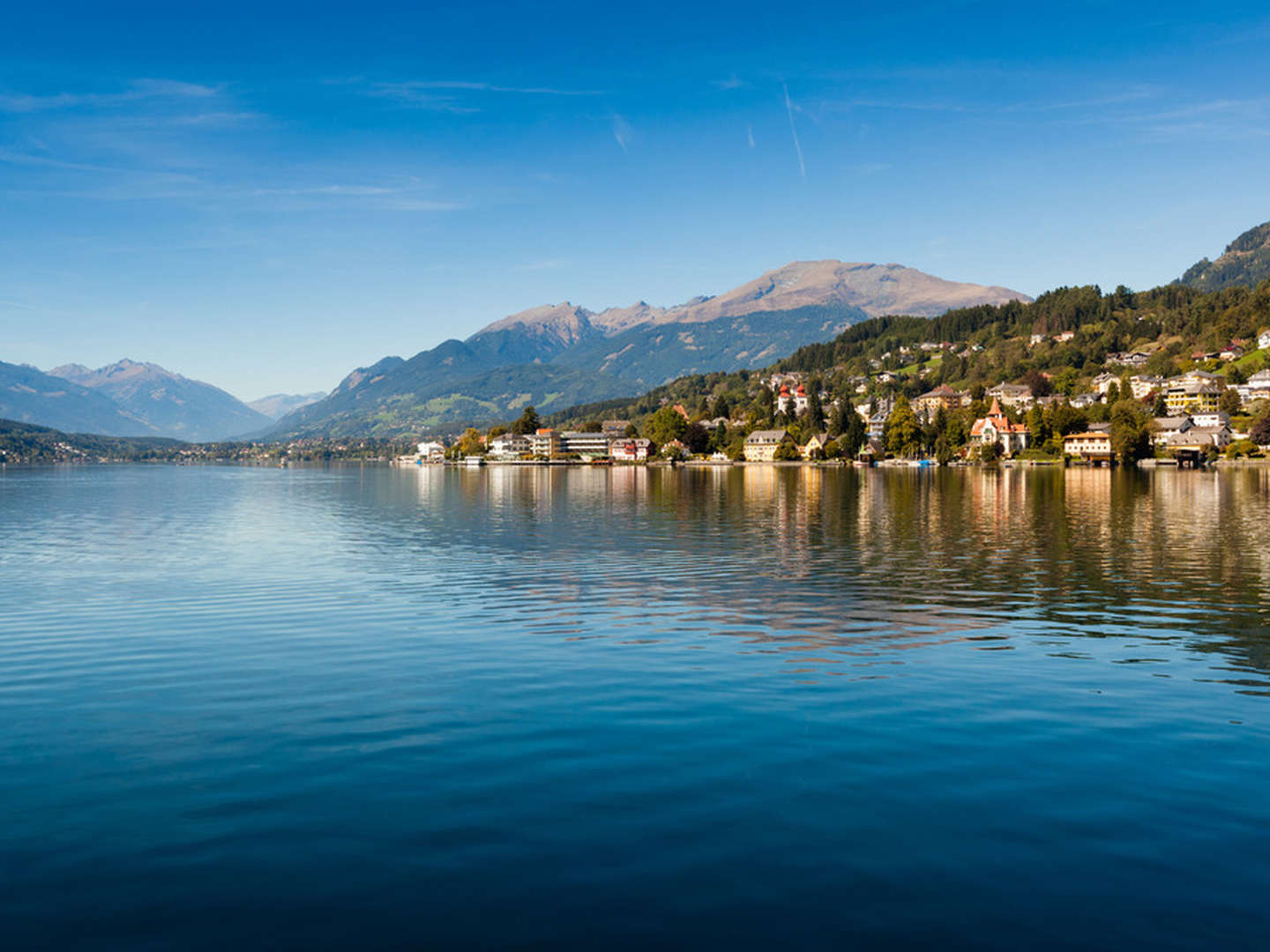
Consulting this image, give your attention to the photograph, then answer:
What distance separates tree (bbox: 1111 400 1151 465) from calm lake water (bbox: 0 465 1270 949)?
544ft

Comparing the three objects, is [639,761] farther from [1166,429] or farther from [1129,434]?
[1166,429]

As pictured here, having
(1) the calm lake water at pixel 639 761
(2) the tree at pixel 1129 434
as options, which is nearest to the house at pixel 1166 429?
(2) the tree at pixel 1129 434

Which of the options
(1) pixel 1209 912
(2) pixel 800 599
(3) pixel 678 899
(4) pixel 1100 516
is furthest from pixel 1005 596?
(4) pixel 1100 516

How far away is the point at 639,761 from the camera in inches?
572

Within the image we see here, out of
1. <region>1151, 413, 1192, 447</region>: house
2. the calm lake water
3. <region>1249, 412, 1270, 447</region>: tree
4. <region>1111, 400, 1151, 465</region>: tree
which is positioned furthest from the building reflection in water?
<region>1151, 413, 1192, 447</region>: house

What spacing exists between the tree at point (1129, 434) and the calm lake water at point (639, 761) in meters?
166

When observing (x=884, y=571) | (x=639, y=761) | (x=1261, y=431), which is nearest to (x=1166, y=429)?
(x=1261, y=431)

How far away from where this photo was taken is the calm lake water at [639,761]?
9.76 metres

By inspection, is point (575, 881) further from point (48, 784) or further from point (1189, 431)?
point (1189, 431)

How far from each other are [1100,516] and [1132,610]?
39710 mm

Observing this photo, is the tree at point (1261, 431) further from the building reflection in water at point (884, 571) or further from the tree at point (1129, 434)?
the building reflection in water at point (884, 571)

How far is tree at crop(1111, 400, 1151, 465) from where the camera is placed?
181m

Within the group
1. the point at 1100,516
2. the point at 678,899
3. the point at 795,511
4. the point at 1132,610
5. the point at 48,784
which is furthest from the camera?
the point at 795,511

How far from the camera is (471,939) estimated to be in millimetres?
9188
